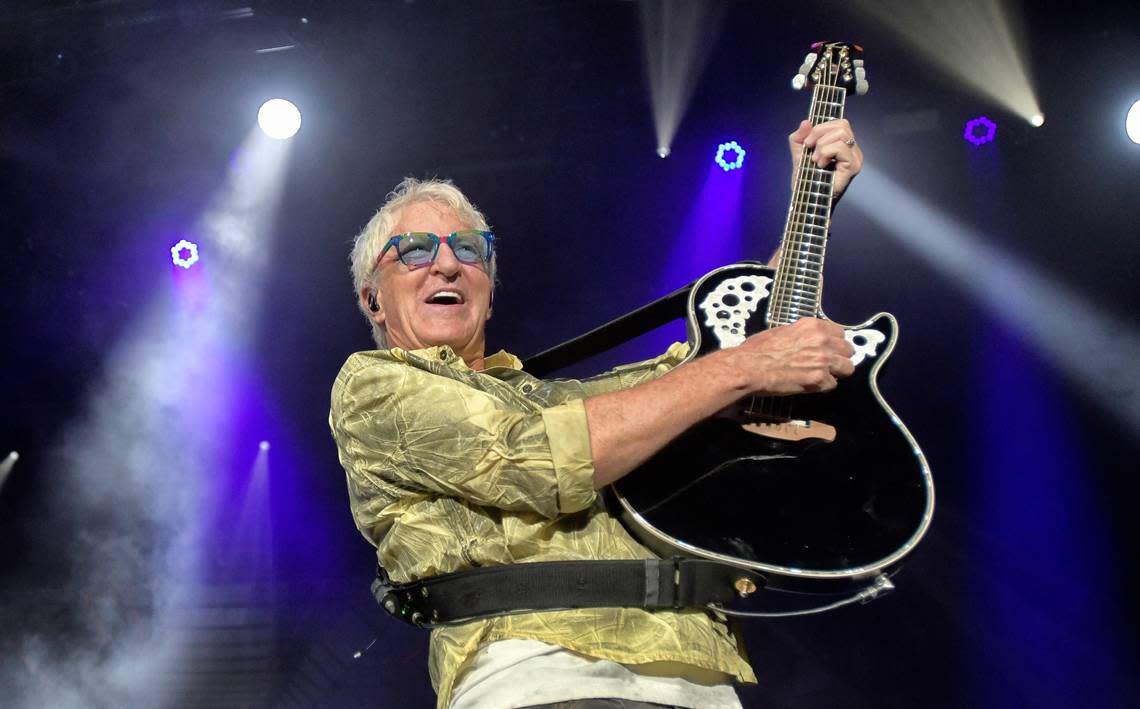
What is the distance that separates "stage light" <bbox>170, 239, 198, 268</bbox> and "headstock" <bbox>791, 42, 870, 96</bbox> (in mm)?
4463

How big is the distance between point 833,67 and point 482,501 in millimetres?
1490

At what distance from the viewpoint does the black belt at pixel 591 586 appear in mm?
2021

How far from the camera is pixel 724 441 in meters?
2.16

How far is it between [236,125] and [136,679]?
11.0 feet

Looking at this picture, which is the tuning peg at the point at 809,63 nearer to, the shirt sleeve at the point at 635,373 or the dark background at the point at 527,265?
the shirt sleeve at the point at 635,373

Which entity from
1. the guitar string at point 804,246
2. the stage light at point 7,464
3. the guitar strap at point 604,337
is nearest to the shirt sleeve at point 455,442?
the guitar string at point 804,246

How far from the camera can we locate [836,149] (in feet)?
8.11

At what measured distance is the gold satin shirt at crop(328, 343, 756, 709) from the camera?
79.6 inches

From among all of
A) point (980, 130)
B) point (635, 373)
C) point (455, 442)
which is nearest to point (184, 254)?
point (635, 373)

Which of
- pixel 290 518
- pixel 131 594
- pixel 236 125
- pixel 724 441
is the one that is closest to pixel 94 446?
pixel 131 594

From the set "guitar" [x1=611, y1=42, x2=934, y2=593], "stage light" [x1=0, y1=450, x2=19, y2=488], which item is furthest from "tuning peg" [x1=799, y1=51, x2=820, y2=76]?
"stage light" [x1=0, y1=450, x2=19, y2=488]

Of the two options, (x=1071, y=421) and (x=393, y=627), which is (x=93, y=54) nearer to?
(x=393, y=627)

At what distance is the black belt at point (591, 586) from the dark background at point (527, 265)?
326 centimetres

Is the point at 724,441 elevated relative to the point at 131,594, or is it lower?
elevated
